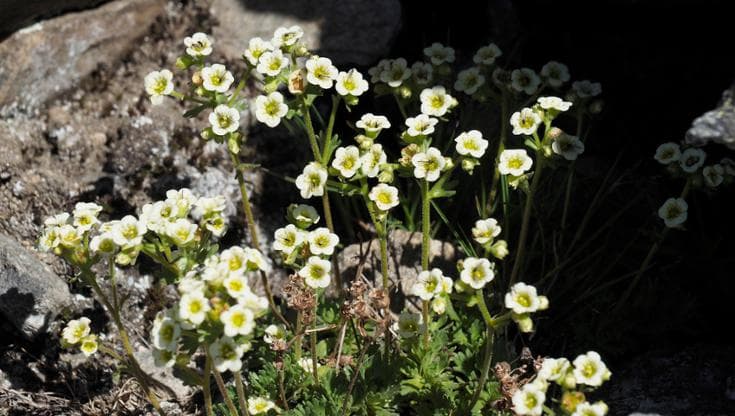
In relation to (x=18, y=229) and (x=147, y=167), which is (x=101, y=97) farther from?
(x=18, y=229)

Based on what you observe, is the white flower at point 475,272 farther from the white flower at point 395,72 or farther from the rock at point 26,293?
the rock at point 26,293

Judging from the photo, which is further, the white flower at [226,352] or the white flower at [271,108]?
the white flower at [271,108]

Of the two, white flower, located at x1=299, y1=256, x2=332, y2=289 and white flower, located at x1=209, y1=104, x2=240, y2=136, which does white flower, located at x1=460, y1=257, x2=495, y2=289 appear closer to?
white flower, located at x1=299, y1=256, x2=332, y2=289

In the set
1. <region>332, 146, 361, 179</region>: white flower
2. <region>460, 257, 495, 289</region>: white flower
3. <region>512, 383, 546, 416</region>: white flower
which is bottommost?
<region>512, 383, 546, 416</region>: white flower

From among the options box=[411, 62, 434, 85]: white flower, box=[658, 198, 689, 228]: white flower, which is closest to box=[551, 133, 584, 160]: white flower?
box=[658, 198, 689, 228]: white flower

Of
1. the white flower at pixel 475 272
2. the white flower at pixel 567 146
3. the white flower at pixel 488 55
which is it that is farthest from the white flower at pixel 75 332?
the white flower at pixel 488 55
